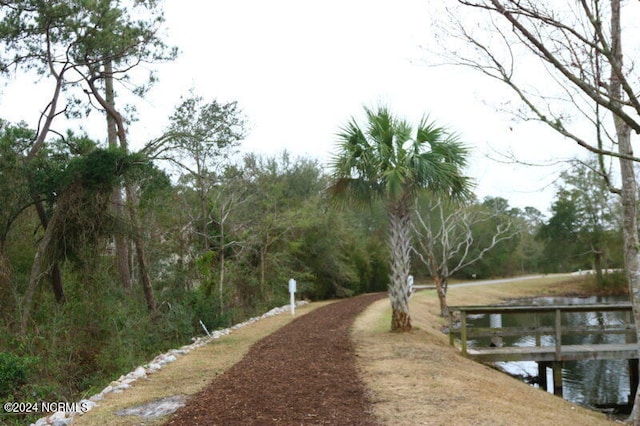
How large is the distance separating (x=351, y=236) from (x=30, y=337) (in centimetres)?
2250

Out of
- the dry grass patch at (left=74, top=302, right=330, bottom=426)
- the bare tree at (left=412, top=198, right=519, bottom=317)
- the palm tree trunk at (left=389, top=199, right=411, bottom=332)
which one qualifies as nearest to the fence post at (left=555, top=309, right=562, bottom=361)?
the palm tree trunk at (left=389, top=199, right=411, bottom=332)

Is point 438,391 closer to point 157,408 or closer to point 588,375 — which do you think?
point 157,408

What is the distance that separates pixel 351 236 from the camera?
1266 inches

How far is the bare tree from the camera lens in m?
24.2

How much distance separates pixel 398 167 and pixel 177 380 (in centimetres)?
723

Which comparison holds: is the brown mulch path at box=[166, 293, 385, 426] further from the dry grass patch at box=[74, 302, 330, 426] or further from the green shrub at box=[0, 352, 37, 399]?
the green shrub at box=[0, 352, 37, 399]

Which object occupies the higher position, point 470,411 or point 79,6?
point 79,6

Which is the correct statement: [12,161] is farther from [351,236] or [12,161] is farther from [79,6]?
[351,236]

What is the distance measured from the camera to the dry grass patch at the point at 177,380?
21.3 ft

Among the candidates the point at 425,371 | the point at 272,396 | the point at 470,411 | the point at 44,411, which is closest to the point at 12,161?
the point at 44,411

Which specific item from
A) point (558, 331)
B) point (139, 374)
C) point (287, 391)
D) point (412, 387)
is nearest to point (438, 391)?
point (412, 387)

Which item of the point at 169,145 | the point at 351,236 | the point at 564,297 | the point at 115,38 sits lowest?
the point at 564,297

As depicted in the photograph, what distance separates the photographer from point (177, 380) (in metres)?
8.64

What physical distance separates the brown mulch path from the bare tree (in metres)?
10.3
